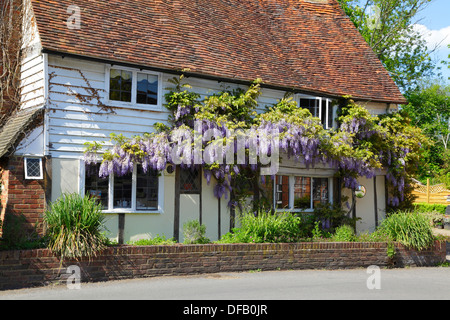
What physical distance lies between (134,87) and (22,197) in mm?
4132

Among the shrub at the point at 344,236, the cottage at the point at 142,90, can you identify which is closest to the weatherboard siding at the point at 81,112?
the cottage at the point at 142,90

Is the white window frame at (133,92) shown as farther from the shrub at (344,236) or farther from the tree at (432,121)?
the tree at (432,121)

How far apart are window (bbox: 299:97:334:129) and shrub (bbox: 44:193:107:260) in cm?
885

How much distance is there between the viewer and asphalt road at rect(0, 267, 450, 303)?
29.5ft

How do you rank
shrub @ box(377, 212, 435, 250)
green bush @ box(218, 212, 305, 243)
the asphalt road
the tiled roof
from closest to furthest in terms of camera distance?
the asphalt road → green bush @ box(218, 212, 305, 243) → the tiled roof → shrub @ box(377, 212, 435, 250)

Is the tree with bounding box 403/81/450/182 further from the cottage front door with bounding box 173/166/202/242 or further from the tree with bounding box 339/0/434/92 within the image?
the cottage front door with bounding box 173/166/202/242

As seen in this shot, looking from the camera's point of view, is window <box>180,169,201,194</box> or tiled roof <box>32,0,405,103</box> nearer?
tiled roof <box>32,0,405,103</box>

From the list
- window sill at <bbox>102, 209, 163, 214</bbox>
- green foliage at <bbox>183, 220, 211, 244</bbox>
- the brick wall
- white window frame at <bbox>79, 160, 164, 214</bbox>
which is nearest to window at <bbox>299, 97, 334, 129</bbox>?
the brick wall

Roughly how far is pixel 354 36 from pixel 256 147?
8.99m

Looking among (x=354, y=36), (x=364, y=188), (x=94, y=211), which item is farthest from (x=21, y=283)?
(x=354, y=36)

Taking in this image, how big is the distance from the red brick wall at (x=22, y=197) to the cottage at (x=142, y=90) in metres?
0.02

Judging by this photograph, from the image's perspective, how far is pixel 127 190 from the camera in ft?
44.9

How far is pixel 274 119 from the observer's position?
15.0m

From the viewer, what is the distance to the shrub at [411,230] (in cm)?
1390
